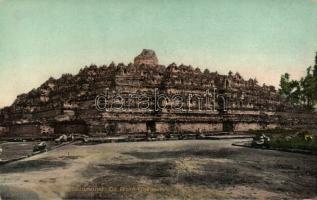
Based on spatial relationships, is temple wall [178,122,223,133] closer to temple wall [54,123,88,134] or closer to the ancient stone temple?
the ancient stone temple

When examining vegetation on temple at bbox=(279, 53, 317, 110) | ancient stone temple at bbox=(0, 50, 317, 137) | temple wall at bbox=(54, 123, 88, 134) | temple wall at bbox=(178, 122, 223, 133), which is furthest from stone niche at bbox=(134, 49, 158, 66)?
vegetation on temple at bbox=(279, 53, 317, 110)

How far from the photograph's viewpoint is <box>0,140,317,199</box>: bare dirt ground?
34.6 feet

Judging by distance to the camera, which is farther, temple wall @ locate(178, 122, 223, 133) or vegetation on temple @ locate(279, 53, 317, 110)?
vegetation on temple @ locate(279, 53, 317, 110)

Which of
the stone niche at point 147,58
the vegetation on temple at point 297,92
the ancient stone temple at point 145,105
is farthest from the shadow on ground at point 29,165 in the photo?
the vegetation on temple at point 297,92

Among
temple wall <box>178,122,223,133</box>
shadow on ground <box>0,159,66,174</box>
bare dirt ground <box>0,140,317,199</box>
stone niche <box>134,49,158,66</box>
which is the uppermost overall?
stone niche <box>134,49,158,66</box>

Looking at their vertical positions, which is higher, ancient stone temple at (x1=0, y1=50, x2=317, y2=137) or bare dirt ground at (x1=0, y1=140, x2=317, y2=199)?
ancient stone temple at (x1=0, y1=50, x2=317, y2=137)

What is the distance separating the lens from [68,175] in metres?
12.8

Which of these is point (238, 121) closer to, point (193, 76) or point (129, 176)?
point (193, 76)

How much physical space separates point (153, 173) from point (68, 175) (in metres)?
2.81

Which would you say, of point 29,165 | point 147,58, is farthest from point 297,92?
point 29,165

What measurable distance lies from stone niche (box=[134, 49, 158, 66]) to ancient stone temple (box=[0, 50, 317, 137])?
1.3 inches

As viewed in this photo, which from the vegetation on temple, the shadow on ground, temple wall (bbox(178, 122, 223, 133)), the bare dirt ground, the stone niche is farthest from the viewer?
the vegetation on temple

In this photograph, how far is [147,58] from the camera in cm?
4509

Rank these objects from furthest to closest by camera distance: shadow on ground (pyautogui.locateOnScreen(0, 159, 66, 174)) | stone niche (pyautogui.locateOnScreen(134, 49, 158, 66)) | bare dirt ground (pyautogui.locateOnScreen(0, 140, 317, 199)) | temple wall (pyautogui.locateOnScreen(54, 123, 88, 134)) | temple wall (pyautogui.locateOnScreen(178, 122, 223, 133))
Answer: stone niche (pyautogui.locateOnScreen(134, 49, 158, 66)) < temple wall (pyautogui.locateOnScreen(178, 122, 223, 133)) < temple wall (pyautogui.locateOnScreen(54, 123, 88, 134)) < shadow on ground (pyautogui.locateOnScreen(0, 159, 66, 174)) < bare dirt ground (pyautogui.locateOnScreen(0, 140, 317, 199))
